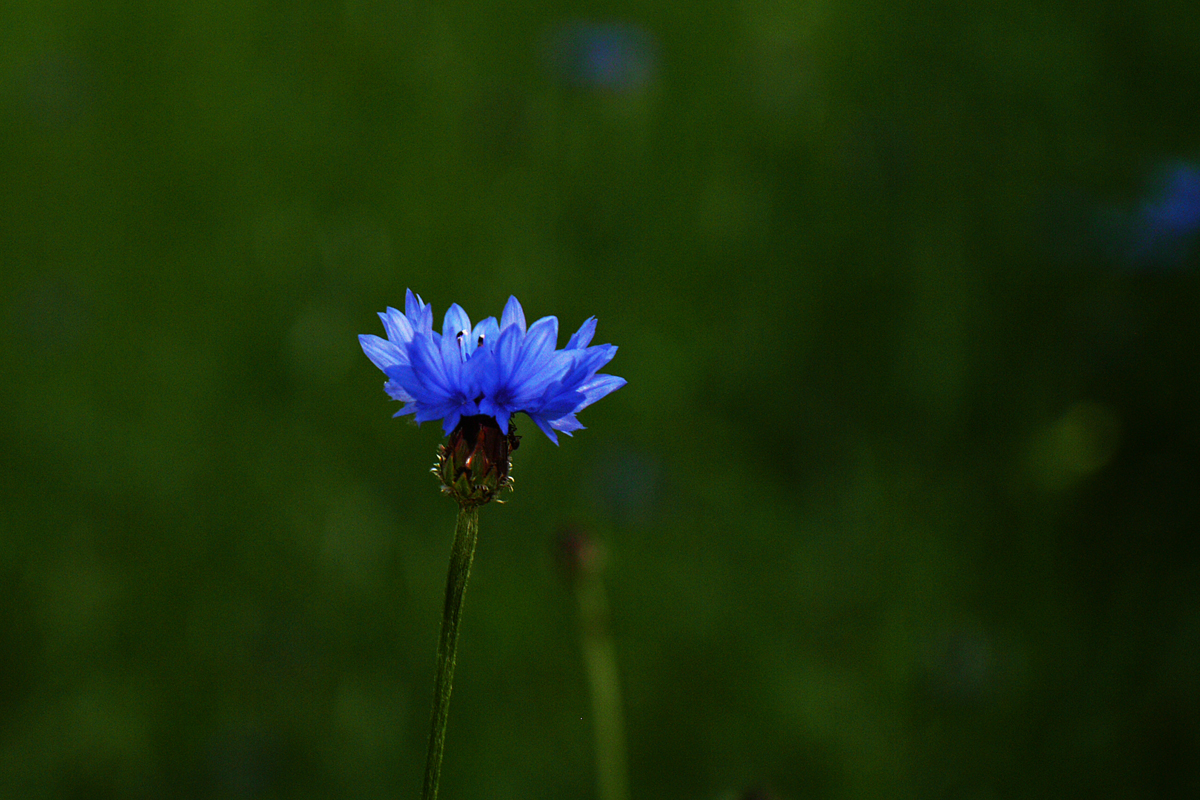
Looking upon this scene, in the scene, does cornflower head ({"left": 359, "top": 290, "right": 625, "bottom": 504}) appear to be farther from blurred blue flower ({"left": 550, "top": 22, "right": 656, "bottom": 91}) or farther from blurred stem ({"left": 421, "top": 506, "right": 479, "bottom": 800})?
blurred blue flower ({"left": 550, "top": 22, "right": 656, "bottom": 91})

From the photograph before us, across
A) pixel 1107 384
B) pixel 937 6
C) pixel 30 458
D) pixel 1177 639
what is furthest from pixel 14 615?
pixel 937 6

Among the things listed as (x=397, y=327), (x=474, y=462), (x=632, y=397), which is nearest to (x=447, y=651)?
(x=474, y=462)

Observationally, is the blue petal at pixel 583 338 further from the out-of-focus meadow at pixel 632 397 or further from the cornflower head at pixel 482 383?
the out-of-focus meadow at pixel 632 397

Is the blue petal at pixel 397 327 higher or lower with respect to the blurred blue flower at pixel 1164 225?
lower

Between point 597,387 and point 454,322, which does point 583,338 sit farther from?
point 454,322

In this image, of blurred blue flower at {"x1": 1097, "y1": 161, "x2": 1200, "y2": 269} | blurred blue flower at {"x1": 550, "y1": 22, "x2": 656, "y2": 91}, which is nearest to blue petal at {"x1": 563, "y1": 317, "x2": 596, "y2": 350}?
blurred blue flower at {"x1": 1097, "y1": 161, "x2": 1200, "y2": 269}

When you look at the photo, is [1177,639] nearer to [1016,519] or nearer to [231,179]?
[1016,519]

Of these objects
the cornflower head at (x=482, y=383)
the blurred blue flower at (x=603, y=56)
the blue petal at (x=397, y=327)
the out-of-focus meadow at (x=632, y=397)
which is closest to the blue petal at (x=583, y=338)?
the cornflower head at (x=482, y=383)
